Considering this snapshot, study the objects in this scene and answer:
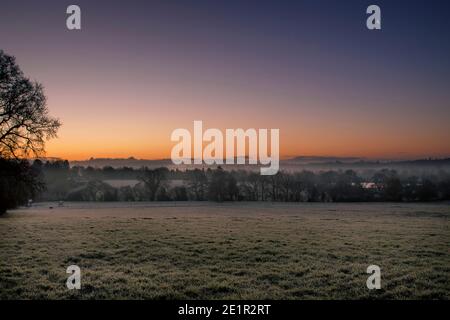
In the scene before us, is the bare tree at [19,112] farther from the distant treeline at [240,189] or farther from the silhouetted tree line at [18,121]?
the distant treeline at [240,189]

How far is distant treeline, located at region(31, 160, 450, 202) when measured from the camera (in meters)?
84.8

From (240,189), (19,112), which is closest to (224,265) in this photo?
(19,112)

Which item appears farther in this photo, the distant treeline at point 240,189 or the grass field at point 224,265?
the distant treeline at point 240,189

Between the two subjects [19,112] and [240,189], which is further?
[240,189]

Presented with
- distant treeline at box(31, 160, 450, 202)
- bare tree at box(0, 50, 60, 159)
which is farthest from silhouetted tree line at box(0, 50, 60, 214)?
distant treeline at box(31, 160, 450, 202)

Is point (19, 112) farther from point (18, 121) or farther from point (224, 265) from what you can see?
point (224, 265)

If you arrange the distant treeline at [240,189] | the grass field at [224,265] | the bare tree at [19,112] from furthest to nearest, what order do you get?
the distant treeline at [240,189] → the bare tree at [19,112] → the grass field at [224,265]

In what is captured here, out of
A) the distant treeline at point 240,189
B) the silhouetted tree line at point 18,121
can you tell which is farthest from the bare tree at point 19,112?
the distant treeline at point 240,189

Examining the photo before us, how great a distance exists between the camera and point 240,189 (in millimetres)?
94438

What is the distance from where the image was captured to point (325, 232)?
22.9 metres

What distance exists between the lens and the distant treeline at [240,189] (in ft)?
278
